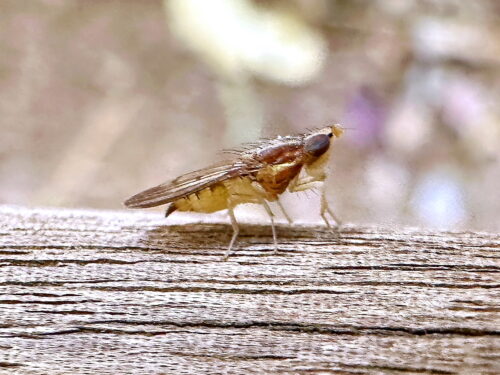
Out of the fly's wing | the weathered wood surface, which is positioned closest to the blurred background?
the fly's wing

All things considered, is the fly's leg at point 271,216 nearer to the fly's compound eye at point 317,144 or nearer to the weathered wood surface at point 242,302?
the weathered wood surface at point 242,302

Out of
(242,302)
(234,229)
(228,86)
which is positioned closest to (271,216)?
(234,229)

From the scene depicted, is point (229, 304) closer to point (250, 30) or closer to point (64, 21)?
point (250, 30)

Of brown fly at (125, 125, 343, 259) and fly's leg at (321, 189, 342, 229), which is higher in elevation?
brown fly at (125, 125, 343, 259)

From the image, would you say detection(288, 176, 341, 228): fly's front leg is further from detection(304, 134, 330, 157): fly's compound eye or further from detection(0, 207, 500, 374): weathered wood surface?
detection(0, 207, 500, 374): weathered wood surface

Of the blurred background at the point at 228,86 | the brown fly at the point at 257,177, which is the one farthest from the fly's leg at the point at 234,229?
the blurred background at the point at 228,86
